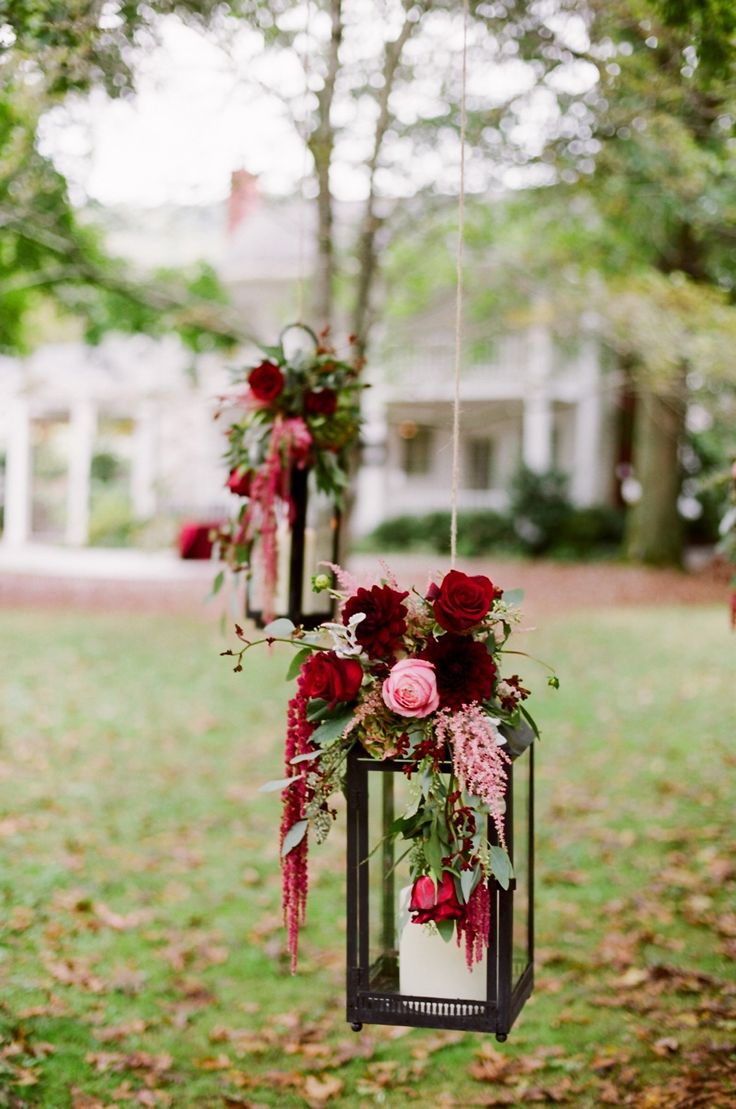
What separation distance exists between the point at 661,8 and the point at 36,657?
28.2ft

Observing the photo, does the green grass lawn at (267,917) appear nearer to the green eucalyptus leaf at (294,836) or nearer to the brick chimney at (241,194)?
the green eucalyptus leaf at (294,836)

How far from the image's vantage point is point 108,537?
23.1 meters

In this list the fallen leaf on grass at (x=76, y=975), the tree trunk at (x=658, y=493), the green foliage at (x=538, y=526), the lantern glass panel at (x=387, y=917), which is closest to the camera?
the lantern glass panel at (x=387, y=917)

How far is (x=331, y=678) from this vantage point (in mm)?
2422

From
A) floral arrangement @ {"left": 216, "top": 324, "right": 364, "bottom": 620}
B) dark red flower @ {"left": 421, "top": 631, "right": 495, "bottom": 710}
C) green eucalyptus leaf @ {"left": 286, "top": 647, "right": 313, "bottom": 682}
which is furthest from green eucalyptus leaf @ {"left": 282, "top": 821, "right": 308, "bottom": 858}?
floral arrangement @ {"left": 216, "top": 324, "right": 364, "bottom": 620}

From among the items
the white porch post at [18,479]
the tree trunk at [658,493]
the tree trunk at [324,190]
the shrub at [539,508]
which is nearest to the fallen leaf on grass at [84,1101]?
the tree trunk at [324,190]

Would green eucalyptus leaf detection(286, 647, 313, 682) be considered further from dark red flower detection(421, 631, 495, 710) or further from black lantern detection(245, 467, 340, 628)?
black lantern detection(245, 467, 340, 628)

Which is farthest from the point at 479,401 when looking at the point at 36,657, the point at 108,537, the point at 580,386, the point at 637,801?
the point at 637,801

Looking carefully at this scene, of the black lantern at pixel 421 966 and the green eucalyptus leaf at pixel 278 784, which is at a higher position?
the green eucalyptus leaf at pixel 278 784

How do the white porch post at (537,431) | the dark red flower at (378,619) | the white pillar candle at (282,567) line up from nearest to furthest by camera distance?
the dark red flower at (378,619), the white pillar candle at (282,567), the white porch post at (537,431)

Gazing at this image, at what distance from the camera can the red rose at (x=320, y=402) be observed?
13.1ft

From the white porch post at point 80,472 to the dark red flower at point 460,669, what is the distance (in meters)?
21.4

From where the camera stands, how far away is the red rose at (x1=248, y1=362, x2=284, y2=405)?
3.81 meters

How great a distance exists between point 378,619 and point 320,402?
1.69 m
